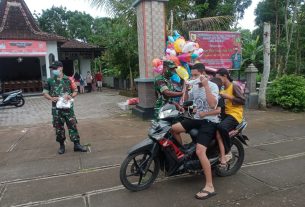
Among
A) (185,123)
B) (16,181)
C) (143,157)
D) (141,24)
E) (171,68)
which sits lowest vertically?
(16,181)

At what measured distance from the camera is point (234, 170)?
4.48 metres

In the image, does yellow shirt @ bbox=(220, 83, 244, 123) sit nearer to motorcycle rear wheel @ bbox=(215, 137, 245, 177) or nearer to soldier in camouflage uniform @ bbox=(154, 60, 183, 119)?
motorcycle rear wheel @ bbox=(215, 137, 245, 177)

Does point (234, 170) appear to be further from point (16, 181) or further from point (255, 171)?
point (16, 181)

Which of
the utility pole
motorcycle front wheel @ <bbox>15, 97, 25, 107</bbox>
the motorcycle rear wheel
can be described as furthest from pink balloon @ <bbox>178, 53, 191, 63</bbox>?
motorcycle front wheel @ <bbox>15, 97, 25, 107</bbox>

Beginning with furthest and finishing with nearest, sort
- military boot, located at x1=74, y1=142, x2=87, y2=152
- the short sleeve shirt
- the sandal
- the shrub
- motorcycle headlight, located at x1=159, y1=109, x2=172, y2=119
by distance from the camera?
the shrub < military boot, located at x1=74, y1=142, x2=87, y2=152 < the short sleeve shirt < the sandal < motorcycle headlight, located at x1=159, y1=109, x2=172, y2=119

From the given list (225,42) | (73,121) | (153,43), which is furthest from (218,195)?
(225,42)

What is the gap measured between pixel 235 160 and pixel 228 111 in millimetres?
803

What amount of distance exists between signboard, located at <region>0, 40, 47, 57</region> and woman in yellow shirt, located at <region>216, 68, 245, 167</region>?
16.7 metres

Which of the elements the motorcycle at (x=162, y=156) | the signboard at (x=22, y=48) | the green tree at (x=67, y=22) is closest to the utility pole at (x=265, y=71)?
the motorcycle at (x=162, y=156)

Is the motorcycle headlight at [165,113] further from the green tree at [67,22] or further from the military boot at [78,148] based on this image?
the green tree at [67,22]

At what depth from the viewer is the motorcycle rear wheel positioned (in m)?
4.40

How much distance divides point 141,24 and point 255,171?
5750mm

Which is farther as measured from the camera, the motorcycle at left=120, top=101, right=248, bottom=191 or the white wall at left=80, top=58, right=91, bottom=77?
the white wall at left=80, top=58, right=91, bottom=77

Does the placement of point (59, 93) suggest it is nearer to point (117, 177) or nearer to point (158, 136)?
point (117, 177)
